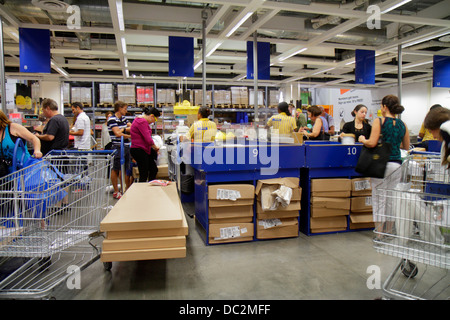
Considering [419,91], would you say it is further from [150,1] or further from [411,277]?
[411,277]

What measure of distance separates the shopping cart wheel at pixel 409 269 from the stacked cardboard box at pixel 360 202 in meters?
1.21

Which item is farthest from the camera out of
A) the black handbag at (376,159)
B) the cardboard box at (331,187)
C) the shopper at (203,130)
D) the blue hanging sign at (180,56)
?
the blue hanging sign at (180,56)

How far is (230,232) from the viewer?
3.65 metres

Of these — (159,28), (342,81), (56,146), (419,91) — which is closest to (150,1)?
(159,28)

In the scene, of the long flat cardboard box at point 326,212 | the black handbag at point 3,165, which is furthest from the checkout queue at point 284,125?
the black handbag at point 3,165

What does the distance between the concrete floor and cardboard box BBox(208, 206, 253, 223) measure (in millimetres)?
355

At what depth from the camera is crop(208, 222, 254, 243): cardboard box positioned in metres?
3.61

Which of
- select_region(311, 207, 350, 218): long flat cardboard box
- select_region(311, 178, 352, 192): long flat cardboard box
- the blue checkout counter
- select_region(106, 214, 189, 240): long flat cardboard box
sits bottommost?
select_region(311, 207, 350, 218): long flat cardboard box

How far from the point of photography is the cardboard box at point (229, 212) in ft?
11.7

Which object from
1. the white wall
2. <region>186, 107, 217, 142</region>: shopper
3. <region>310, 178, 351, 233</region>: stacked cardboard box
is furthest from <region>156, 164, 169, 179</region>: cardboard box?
the white wall

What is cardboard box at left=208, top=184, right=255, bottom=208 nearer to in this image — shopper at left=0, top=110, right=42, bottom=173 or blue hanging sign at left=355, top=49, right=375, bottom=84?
shopper at left=0, top=110, right=42, bottom=173

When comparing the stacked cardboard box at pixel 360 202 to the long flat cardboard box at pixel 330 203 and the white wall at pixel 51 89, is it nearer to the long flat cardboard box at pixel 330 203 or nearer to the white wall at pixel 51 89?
the long flat cardboard box at pixel 330 203
